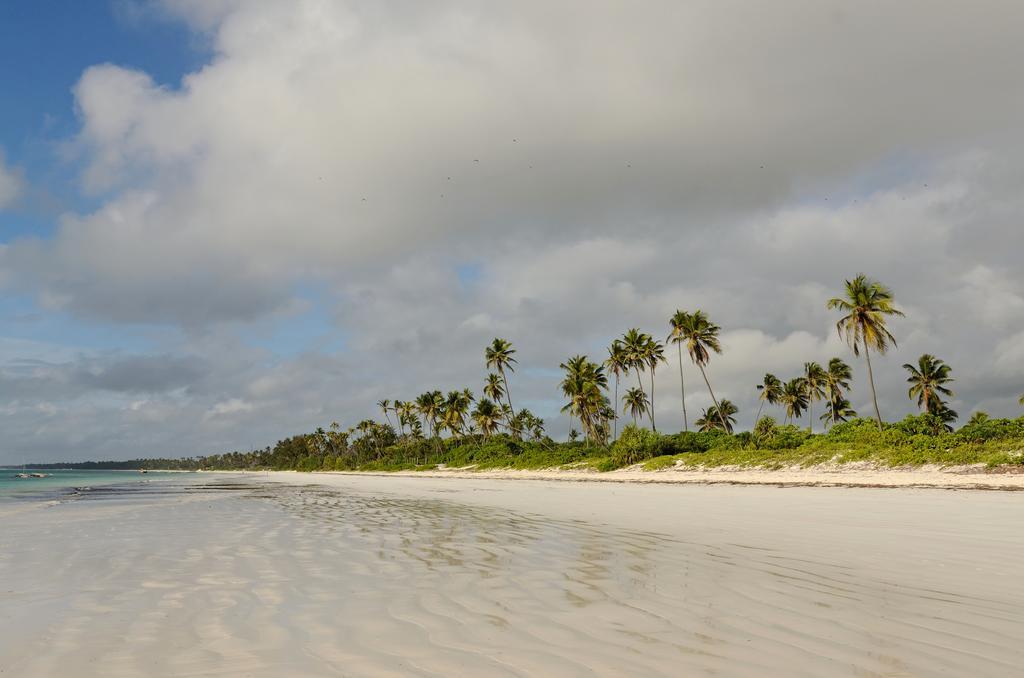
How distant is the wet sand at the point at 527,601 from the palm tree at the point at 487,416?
92160 millimetres

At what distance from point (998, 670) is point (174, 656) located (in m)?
6.15

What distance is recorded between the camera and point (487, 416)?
347 feet

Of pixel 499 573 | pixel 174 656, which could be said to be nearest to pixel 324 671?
pixel 174 656

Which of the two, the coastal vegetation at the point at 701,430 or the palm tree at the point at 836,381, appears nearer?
the coastal vegetation at the point at 701,430

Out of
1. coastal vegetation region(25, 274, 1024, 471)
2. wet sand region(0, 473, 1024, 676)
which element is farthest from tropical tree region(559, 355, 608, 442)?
wet sand region(0, 473, 1024, 676)

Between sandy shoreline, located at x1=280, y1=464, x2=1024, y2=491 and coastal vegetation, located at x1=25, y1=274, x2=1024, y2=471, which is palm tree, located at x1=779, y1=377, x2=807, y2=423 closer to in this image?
coastal vegetation, located at x1=25, y1=274, x2=1024, y2=471

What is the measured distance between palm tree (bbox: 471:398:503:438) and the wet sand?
92.2 m

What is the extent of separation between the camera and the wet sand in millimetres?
4641

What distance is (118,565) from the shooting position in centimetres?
968

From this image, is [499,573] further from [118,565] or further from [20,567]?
[20,567]

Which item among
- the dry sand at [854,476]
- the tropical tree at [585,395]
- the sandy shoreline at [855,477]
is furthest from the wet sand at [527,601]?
the tropical tree at [585,395]

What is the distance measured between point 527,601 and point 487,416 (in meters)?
99.7

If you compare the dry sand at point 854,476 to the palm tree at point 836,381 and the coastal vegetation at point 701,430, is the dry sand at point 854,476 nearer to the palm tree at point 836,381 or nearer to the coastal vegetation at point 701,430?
the coastal vegetation at point 701,430

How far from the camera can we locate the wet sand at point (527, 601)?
4.64 m
